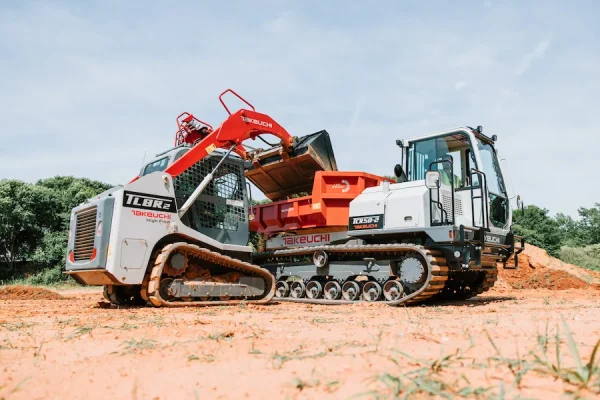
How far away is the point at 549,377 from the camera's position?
8.71 feet

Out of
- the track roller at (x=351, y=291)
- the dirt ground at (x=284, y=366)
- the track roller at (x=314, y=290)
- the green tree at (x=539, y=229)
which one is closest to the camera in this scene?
the dirt ground at (x=284, y=366)

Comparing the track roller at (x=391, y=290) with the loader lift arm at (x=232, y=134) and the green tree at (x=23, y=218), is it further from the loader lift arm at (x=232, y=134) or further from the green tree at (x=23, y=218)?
the green tree at (x=23, y=218)

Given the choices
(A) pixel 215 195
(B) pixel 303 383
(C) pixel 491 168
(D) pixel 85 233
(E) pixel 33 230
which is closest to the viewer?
(B) pixel 303 383

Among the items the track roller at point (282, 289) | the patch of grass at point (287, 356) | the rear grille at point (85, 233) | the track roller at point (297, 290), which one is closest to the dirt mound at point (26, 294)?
the rear grille at point (85, 233)

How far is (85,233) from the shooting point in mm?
9219

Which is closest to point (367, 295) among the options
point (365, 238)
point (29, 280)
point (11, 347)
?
point (365, 238)

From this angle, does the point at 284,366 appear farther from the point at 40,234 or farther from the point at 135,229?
the point at 40,234

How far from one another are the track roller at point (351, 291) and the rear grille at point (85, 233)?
4799 mm

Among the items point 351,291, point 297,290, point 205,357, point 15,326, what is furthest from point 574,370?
point 297,290

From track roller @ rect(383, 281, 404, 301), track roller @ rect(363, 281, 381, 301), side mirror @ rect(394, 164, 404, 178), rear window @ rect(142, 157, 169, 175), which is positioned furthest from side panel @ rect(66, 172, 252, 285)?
side mirror @ rect(394, 164, 404, 178)

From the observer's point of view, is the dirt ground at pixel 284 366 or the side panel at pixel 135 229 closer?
the dirt ground at pixel 284 366

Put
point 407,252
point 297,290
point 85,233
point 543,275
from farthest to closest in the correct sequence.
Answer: point 543,275 < point 297,290 < point 407,252 < point 85,233

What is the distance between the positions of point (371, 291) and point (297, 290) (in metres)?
2.13

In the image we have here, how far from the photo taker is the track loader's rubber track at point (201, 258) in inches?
341
